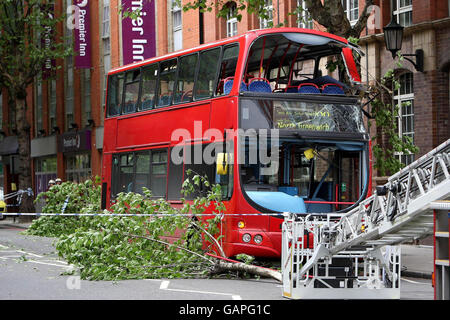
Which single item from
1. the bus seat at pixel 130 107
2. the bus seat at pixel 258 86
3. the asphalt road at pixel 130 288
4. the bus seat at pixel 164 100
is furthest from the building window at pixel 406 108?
the bus seat at pixel 258 86

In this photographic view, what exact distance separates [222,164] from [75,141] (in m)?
28.8

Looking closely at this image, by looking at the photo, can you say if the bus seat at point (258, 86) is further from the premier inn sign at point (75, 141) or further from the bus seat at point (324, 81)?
the premier inn sign at point (75, 141)

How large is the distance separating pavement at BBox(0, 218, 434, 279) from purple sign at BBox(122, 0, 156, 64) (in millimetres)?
14607

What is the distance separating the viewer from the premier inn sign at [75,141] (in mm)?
41375

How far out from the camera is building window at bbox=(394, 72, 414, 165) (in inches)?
928

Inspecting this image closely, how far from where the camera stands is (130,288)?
1266 cm

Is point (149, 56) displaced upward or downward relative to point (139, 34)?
downward

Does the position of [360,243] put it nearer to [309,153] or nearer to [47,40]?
[309,153]

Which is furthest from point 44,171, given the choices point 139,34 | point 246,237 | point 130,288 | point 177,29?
point 130,288

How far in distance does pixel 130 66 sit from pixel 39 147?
29.0 m

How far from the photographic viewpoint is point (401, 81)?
2381 centimetres

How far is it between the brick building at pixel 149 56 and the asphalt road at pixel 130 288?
27.7 feet
